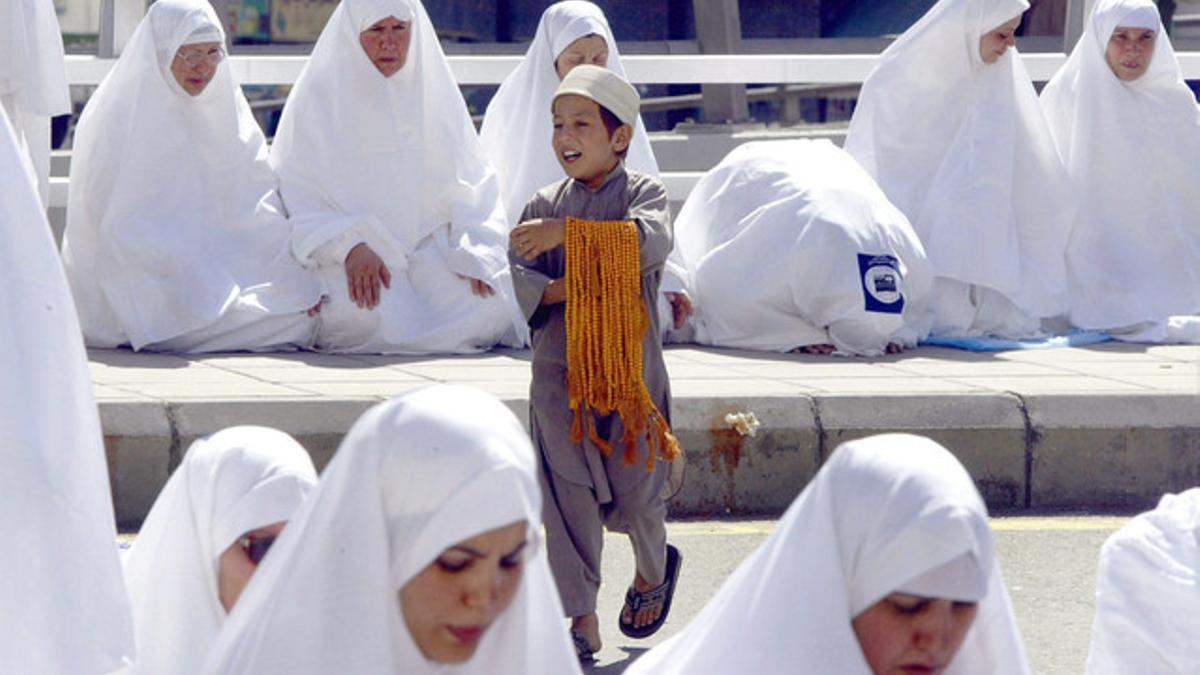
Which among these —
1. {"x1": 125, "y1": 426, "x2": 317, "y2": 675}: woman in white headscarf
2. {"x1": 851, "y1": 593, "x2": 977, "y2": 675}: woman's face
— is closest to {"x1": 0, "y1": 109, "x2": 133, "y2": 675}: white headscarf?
{"x1": 125, "y1": 426, "x2": 317, "y2": 675}: woman in white headscarf


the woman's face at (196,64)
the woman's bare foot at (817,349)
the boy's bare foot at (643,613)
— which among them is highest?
the woman's face at (196,64)

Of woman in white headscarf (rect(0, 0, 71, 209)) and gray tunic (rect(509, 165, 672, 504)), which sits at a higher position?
woman in white headscarf (rect(0, 0, 71, 209))

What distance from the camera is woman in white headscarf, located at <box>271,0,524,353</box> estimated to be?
26.4 ft

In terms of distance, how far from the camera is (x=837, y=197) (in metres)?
8.23

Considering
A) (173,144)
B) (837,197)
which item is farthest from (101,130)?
(837,197)

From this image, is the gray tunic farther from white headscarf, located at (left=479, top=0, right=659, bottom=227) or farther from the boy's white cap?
white headscarf, located at (left=479, top=0, right=659, bottom=227)

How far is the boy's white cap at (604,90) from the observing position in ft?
16.9

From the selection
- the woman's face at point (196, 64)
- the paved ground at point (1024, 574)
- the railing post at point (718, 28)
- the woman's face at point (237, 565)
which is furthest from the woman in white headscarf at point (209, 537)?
the railing post at point (718, 28)

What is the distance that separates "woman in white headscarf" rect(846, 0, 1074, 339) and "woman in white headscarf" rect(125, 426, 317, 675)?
5.85m

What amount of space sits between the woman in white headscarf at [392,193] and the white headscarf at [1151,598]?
15.8ft

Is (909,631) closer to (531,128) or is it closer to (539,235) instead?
(539,235)

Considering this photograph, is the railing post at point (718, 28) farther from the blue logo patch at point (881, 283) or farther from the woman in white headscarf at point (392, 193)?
the blue logo patch at point (881, 283)

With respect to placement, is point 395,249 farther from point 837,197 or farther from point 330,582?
point 330,582

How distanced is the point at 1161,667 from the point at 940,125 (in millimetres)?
5953
